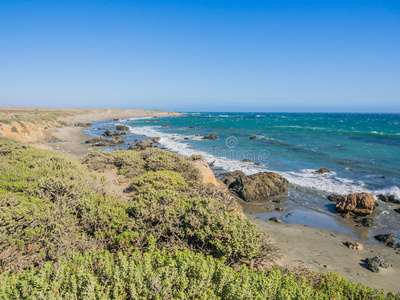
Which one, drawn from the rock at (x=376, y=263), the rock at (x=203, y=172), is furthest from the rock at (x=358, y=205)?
the rock at (x=203, y=172)

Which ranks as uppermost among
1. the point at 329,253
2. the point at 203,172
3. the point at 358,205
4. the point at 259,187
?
the point at 203,172

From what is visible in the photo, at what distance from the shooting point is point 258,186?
13.5 metres

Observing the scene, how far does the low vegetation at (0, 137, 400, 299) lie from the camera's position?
3.09 metres

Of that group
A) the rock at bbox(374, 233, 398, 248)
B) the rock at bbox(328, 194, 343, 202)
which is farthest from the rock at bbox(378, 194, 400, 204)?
the rock at bbox(374, 233, 398, 248)

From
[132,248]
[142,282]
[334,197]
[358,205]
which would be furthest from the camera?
[334,197]

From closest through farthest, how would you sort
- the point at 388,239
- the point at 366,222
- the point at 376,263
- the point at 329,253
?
the point at 376,263
the point at 329,253
the point at 388,239
the point at 366,222

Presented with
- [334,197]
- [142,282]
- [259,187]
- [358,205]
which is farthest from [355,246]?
[142,282]

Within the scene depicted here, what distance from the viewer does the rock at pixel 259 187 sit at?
1302cm

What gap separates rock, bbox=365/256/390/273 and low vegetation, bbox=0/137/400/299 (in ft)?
12.1

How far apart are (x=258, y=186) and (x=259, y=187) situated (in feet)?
0.26

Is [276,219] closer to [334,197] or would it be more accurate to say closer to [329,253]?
[329,253]

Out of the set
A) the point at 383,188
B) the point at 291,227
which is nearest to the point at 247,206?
the point at 291,227

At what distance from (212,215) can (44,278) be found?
10.2 feet

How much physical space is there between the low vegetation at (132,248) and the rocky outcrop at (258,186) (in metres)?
5.85
